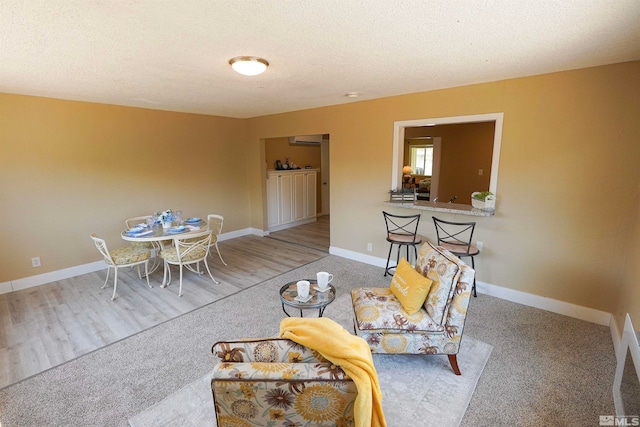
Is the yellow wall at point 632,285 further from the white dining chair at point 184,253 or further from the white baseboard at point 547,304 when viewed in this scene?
the white dining chair at point 184,253

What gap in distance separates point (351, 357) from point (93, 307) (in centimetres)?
348

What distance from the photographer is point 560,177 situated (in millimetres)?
2982

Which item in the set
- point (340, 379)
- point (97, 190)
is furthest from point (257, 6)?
point (97, 190)

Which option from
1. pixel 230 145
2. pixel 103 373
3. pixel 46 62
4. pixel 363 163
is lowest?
pixel 103 373

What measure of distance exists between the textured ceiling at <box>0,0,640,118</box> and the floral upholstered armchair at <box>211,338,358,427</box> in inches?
69.2

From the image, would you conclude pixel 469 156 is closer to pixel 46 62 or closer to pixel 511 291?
pixel 511 291

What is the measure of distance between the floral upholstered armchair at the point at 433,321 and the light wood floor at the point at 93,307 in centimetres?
211

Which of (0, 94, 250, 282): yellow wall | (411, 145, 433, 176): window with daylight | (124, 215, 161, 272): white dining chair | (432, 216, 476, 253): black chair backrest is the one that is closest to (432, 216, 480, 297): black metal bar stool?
(432, 216, 476, 253): black chair backrest

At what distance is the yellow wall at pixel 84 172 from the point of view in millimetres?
3717

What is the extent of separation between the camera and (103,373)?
2301 millimetres

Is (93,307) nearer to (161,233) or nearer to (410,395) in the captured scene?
(161,233)

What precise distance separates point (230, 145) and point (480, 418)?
18.6 feet

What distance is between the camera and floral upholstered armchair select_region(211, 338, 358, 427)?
114 centimetres

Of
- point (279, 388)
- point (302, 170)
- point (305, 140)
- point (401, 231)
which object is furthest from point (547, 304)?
point (305, 140)
